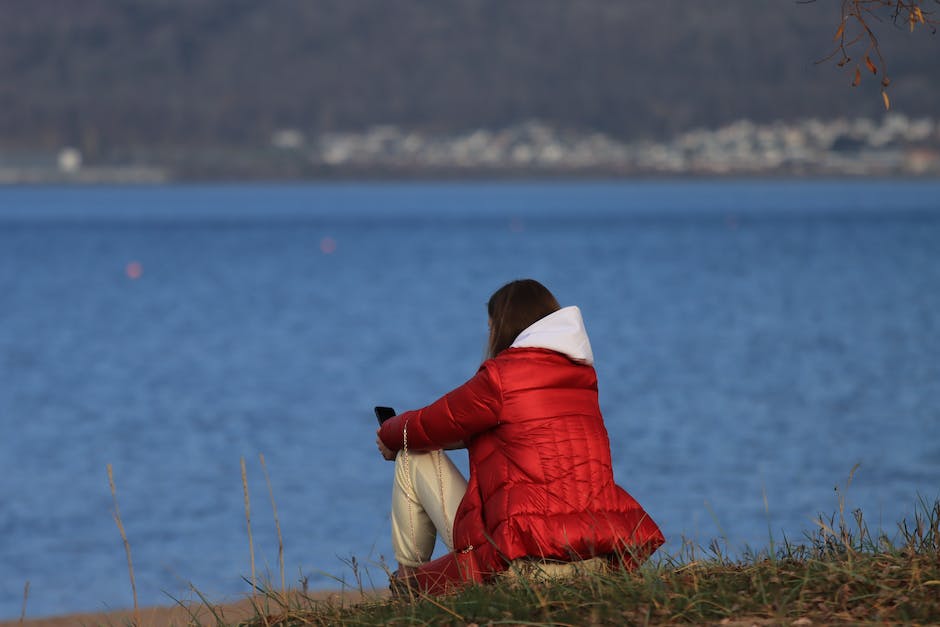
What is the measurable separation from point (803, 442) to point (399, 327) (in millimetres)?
21883

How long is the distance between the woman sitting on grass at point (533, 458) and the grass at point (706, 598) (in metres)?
0.15

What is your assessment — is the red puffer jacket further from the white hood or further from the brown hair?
the brown hair

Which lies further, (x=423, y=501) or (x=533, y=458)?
(x=423, y=501)

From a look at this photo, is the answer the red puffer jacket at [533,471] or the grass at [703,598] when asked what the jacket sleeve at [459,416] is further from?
the grass at [703,598]

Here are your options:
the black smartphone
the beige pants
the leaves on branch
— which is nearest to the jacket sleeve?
the beige pants

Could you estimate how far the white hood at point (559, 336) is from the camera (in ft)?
15.8

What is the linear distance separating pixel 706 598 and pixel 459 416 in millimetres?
1037

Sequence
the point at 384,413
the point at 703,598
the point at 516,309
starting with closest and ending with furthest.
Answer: the point at 703,598
the point at 516,309
the point at 384,413

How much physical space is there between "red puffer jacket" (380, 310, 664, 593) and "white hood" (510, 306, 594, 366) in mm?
32

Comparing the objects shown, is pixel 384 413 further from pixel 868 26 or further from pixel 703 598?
pixel 868 26

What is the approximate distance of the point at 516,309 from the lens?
5.03 metres

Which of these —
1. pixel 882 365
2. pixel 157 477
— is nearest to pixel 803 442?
pixel 157 477

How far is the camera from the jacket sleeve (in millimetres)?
4816

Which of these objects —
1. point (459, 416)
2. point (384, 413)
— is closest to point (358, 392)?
point (384, 413)
